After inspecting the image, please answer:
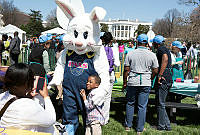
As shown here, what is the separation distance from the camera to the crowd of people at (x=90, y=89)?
1.81 meters

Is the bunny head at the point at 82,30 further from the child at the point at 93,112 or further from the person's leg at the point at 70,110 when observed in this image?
the person's leg at the point at 70,110

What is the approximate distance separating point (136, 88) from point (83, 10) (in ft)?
5.80

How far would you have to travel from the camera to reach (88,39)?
304cm

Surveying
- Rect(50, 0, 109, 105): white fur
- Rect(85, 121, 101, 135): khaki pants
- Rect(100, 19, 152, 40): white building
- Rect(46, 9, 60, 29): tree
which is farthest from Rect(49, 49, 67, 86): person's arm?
Rect(100, 19, 152, 40): white building

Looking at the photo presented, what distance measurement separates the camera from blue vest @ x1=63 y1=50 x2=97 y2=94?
9.86 feet

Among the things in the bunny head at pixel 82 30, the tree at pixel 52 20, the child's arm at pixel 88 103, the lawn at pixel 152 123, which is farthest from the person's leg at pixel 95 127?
the tree at pixel 52 20

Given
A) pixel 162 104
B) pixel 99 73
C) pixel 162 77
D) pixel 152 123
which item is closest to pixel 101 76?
pixel 99 73

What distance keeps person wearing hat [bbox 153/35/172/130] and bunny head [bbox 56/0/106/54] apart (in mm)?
1548

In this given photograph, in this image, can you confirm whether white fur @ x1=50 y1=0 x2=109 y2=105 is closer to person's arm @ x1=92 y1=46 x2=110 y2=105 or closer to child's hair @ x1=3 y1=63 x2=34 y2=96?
person's arm @ x1=92 y1=46 x2=110 y2=105

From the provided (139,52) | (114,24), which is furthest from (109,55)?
(114,24)

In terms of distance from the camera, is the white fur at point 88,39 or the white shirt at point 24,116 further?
the white fur at point 88,39

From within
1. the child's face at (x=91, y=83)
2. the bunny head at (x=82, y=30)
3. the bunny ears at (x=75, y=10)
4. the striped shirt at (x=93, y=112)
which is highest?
the bunny ears at (x=75, y=10)

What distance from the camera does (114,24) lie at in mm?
116375

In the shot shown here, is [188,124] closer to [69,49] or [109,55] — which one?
[109,55]
